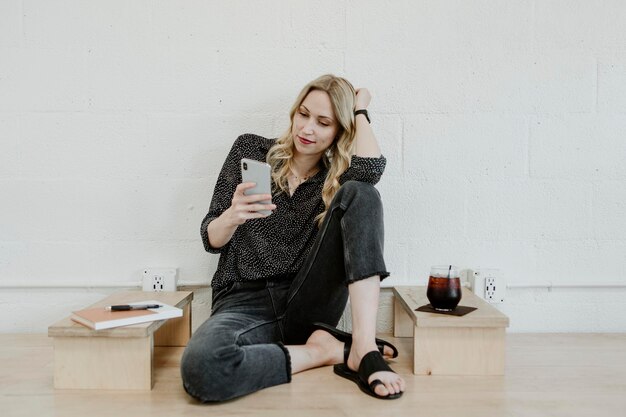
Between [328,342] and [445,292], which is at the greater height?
[445,292]

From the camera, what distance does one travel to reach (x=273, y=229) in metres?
2.10

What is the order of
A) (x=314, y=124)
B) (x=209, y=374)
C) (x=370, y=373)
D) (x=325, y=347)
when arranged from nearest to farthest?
(x=209, y=374)
(x=370, y=373)
(x=325, y=347)
(x=314, y=124)

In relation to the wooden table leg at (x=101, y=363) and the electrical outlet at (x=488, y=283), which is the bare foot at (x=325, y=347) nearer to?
the wooden table leg at (x=101, y=363)

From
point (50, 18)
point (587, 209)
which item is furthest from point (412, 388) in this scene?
point (50, 18)

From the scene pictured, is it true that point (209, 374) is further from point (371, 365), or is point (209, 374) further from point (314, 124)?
point (314, 124)

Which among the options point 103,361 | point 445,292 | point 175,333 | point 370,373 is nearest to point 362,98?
point 445,292

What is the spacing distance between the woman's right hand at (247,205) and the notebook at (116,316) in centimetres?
37

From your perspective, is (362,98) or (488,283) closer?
(362,98)

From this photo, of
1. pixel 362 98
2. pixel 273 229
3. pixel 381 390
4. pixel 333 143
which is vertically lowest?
pixel 381 390

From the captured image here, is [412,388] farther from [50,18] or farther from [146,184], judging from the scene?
[50,18]

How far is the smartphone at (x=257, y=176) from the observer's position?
1789 millimetres

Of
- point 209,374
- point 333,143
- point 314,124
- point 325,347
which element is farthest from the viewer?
point 333,143

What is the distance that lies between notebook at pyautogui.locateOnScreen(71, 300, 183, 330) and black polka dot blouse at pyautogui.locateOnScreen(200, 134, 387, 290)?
28 cm

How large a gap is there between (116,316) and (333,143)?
0.95 meters
